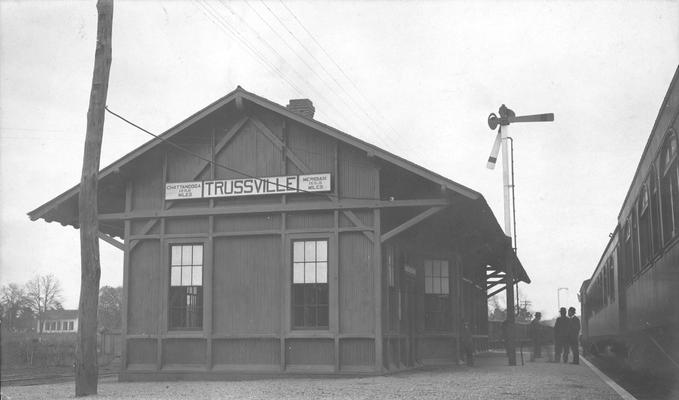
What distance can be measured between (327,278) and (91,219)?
16.7 ft

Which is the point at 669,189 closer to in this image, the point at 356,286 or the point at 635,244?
the point at 635,244

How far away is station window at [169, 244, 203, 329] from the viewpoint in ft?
52.6

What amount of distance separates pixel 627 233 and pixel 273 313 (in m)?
7.37

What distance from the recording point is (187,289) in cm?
1614

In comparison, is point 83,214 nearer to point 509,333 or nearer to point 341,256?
point 341,256

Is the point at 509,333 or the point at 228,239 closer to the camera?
the point at 228,239

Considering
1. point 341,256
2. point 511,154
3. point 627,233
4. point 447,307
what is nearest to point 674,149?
point 627,233

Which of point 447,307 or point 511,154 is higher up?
point 511,154

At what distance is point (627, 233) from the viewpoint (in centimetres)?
1527

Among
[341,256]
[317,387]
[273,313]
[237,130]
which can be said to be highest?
[237,130]

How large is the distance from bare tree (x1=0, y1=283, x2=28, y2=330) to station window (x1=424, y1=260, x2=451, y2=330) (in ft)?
161

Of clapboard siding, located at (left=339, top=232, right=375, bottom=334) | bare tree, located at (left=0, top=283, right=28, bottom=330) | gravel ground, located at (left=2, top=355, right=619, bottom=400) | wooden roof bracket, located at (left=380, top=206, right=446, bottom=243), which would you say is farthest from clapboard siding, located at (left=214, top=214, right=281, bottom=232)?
bare tree, located at (left=0, top=283, right=28, bottom=330)

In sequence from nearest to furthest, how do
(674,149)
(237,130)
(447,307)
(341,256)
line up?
(674,149)
(341,256)
(237,130)
(447,307)

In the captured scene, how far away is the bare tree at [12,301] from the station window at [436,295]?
49.1 metres
